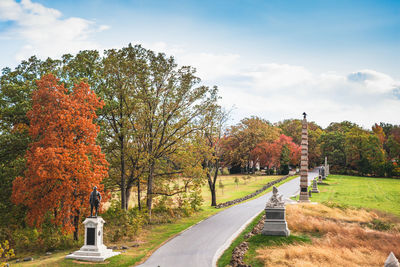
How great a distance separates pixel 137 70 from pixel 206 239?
14.6 m

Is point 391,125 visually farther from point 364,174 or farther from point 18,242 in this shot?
point 18,242

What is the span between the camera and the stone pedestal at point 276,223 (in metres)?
18.4

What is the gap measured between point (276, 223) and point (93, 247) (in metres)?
9.83

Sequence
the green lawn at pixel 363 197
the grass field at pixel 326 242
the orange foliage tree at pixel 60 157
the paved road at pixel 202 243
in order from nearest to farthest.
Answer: the grass field at pixel 326 242 → the paved road at pixel 202 243 → the orange foliage tree at pixel 60 157 → the green lawn at pixel 363 197

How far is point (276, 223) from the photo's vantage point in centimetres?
1856

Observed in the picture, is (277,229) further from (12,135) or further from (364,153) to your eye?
(364,153)

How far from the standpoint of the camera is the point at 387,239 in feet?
54.9

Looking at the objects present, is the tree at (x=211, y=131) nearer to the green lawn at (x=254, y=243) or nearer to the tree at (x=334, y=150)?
the green lawn at (x=254, y=243)

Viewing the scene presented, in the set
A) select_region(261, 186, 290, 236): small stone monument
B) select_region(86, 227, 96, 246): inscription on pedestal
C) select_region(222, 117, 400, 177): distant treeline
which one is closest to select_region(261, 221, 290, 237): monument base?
select_region(261, 186, 290, 236): small stone monument

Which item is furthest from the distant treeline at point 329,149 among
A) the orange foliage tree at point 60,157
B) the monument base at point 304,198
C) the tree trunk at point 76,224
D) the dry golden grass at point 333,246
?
the orange foliage tree at point 60,157

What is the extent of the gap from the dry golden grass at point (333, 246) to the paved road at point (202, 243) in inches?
117

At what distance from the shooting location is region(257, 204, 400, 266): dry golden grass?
45.6 ft

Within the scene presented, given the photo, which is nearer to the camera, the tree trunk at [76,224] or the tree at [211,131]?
the tree trunk at [76,224]

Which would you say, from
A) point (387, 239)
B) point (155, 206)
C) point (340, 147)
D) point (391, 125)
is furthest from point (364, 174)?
point (387, 239)
